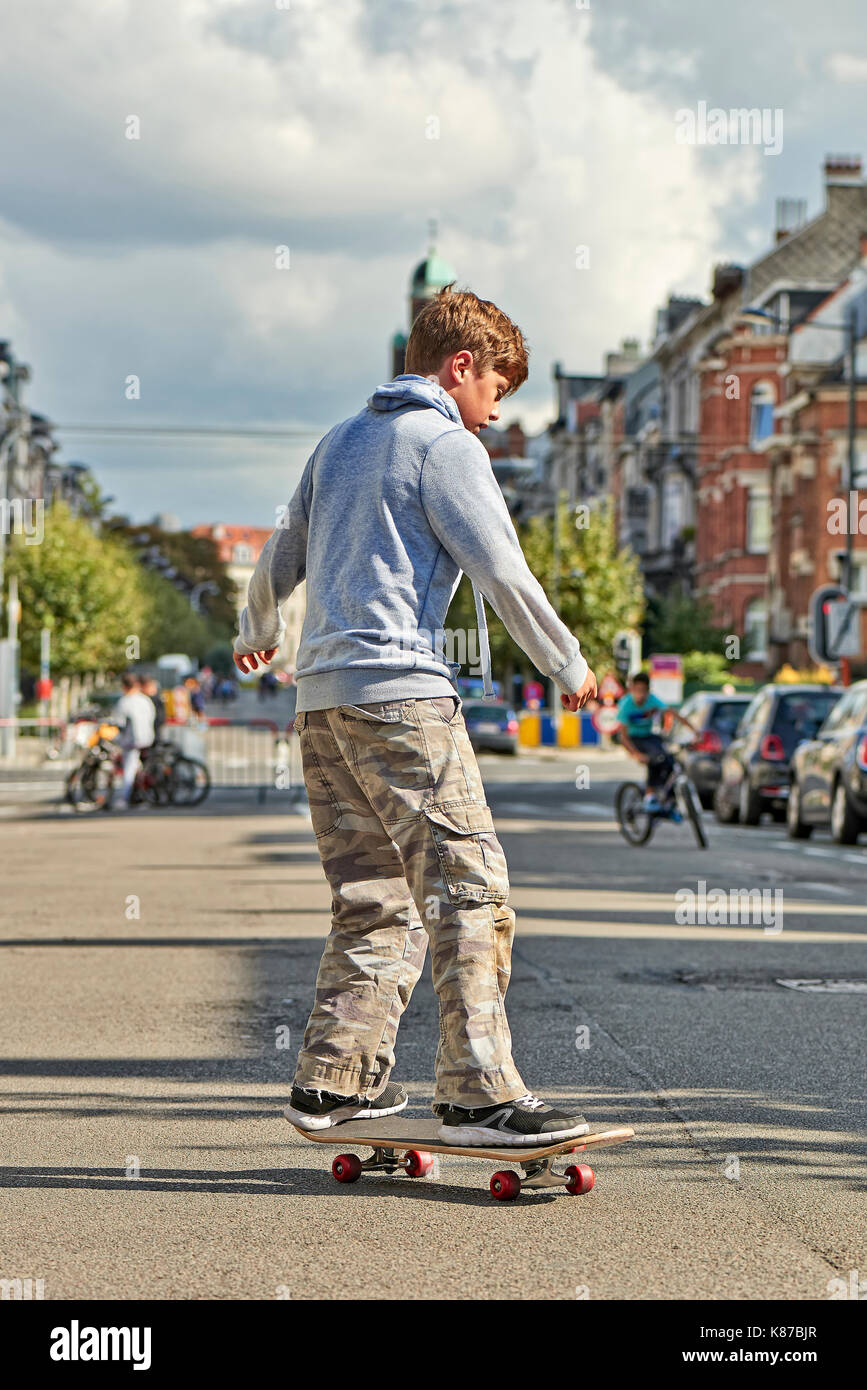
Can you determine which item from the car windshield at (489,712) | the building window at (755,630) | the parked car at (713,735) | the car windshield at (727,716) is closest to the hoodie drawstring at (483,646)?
the parked car at (713,735)

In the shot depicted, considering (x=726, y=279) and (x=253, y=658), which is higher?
(x=726, y=279)

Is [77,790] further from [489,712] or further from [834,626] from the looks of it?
[489,712]

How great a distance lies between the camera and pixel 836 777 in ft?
63.8

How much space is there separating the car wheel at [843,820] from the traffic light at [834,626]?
777 cm

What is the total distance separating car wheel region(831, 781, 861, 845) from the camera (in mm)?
19266

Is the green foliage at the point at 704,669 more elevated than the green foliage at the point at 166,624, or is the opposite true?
the green foliage at the point at 166,624

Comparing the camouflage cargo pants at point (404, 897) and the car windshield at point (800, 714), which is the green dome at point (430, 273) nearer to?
the car windshield at point (800, 714)

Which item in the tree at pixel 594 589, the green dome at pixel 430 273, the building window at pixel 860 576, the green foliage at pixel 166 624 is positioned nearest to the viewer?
the building window at pixel 860 576

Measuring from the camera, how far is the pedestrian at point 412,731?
4.54m

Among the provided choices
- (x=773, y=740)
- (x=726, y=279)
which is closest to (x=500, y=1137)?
(x=773, y=740)

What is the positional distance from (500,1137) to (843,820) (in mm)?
15443

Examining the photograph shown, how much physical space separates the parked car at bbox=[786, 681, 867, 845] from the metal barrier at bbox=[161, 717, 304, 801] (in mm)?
10988

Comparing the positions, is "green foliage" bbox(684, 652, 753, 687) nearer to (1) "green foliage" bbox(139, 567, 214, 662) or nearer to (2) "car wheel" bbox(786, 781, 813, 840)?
(1) "green foliage" bbox(139, 567, 214, 662)
